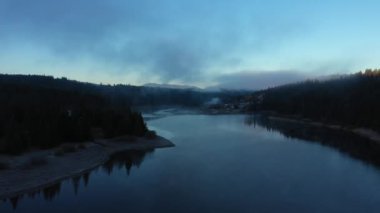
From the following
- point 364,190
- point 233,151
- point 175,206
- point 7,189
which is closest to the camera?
point 175,206

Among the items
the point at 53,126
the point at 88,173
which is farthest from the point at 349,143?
the point at 53,126

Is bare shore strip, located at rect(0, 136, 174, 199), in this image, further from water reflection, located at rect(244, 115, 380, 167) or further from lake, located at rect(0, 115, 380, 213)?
water reflection, located at rect(244, 115, 380, 167)

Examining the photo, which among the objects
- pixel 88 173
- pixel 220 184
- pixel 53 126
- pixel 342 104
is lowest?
pixel 220 184

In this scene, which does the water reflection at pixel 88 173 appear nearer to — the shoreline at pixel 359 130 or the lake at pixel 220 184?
Answer: the lake at pixel 220 184

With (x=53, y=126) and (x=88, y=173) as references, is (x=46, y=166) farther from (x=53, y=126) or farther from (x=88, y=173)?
(x=53, y=126)

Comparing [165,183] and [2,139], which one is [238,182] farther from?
[2,139]

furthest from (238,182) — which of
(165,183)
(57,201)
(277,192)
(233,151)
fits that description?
(233,151)

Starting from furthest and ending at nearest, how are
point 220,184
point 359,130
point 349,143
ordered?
point 359,130 → point 349,143 → point 220,184
